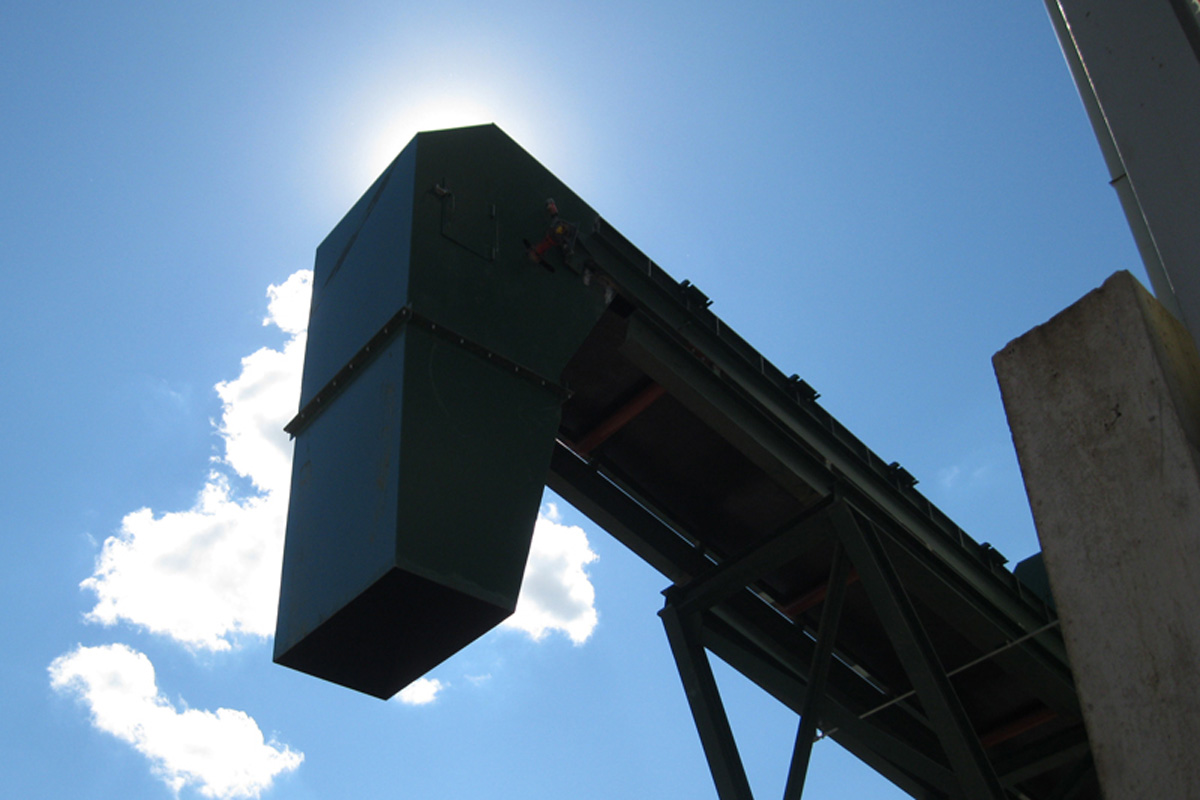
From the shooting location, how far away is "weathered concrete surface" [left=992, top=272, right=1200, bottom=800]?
2.60 metres

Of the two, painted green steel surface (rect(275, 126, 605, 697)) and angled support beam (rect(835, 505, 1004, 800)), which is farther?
angled support beam (rect(835, 505, 1004, 800))

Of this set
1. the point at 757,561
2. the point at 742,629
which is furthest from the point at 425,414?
the point at 742,629

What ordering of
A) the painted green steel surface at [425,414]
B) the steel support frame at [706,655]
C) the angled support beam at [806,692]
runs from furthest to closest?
the angled support beam at [806,692] < the steel support frame at [706,655] < the painted green steel surface at [425,414]

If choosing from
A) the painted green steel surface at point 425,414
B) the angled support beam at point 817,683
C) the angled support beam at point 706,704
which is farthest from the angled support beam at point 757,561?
the painted green steel surface at point 425,414

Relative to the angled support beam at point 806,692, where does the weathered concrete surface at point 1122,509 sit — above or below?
below

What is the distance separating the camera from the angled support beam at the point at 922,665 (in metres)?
7.26

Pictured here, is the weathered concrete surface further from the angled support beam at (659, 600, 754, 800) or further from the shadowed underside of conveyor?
the angled support beam at (659, 600, 754, 800)

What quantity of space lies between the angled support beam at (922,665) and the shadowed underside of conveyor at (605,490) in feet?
0.06

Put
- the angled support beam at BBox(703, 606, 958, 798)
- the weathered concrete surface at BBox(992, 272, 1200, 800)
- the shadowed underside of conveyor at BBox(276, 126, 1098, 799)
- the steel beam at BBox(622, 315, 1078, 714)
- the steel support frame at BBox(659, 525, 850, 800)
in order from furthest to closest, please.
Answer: the angled support beam at BBox(703, 606, 958, 798) → the steel beam at BBox(622, 315, 1078, 714) → the steel support frame at BBox(659, 525, 850, 800) → the shadowed underside of conveyor at BBox(276, 126, 1098, 799) → the weathered concrete surface at BBox(992, 272, 1200, 800)

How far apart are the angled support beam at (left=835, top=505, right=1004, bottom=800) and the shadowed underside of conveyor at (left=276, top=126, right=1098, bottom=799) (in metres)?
0.02

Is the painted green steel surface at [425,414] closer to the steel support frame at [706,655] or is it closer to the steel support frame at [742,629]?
the steel support frame at [742,629]

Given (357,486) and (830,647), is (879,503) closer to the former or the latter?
(830,647)

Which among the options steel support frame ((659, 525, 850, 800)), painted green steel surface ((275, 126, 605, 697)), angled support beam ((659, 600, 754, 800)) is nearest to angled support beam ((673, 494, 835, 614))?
steel support frame ((659, 525, 850, 800))

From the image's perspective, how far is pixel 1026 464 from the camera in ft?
10.3
